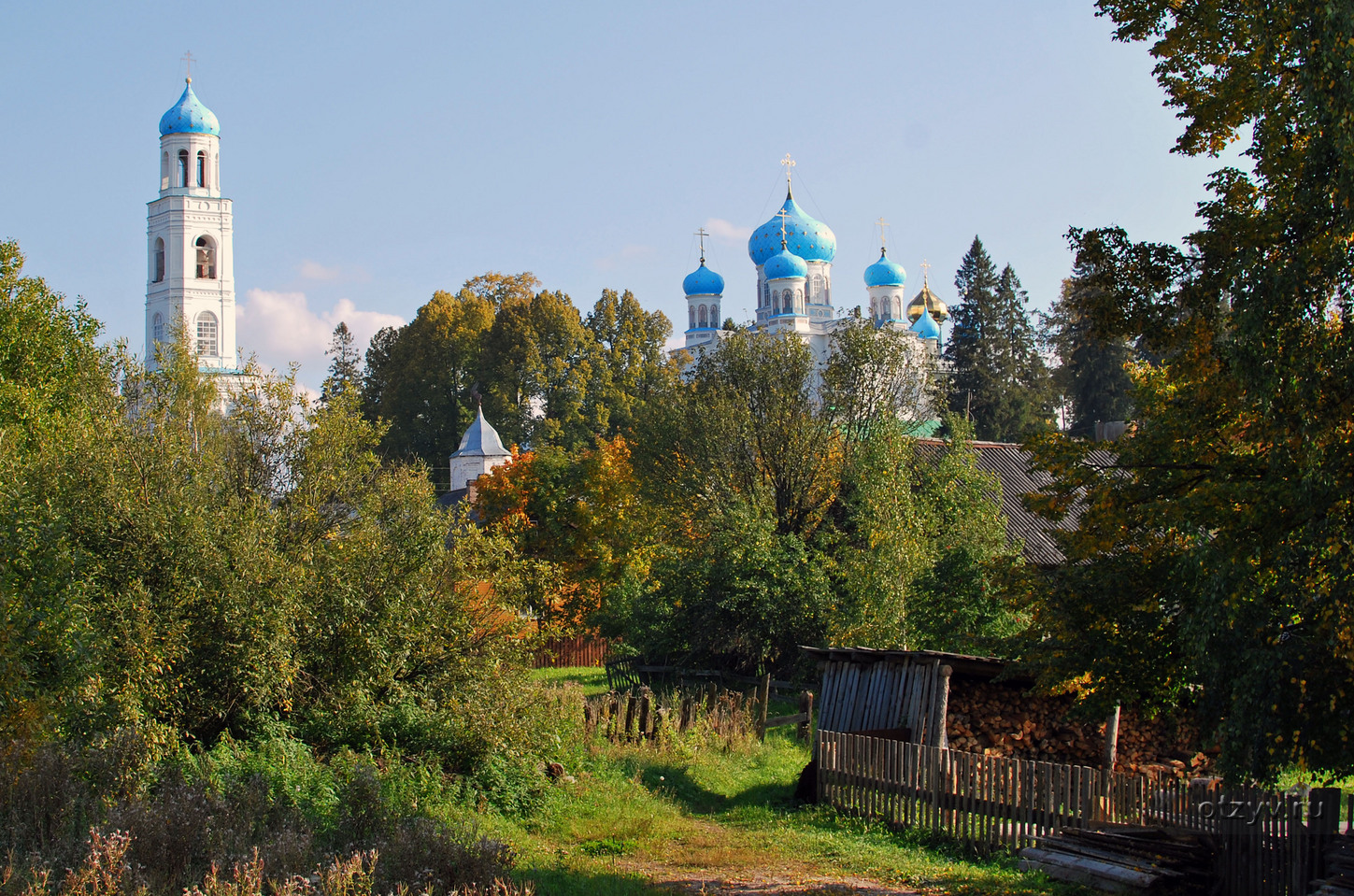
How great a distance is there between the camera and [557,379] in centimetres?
5809

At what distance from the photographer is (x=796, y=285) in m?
72.8

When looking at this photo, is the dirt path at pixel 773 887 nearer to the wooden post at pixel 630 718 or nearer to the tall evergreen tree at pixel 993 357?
the wooden post at pixel 630 718

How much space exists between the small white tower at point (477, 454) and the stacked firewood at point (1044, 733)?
38.5 m

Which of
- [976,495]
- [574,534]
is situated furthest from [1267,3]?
[574,534]

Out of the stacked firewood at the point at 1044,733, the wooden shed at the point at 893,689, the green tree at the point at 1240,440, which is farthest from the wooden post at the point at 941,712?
the green tree at the point at 1240,440

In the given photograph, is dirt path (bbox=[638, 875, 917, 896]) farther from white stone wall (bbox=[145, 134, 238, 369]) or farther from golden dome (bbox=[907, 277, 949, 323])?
golden dome (bbox=[907, 277, 949, 323])

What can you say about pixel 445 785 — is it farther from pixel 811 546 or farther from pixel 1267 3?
pixel 811 546

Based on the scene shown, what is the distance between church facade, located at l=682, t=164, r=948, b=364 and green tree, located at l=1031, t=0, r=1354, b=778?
6234 cm

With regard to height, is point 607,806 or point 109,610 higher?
point 109,610

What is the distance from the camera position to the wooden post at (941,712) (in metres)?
14.7

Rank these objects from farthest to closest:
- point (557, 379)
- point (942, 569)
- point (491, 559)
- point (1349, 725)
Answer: point (557, 379) < point (942, 569) < point (491, 559) < point (1349, 725)

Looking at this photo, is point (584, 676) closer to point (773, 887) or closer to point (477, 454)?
point (773, 887)

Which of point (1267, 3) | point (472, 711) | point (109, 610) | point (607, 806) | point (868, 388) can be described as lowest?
point (607, 806)

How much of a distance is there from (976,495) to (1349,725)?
562 inches
